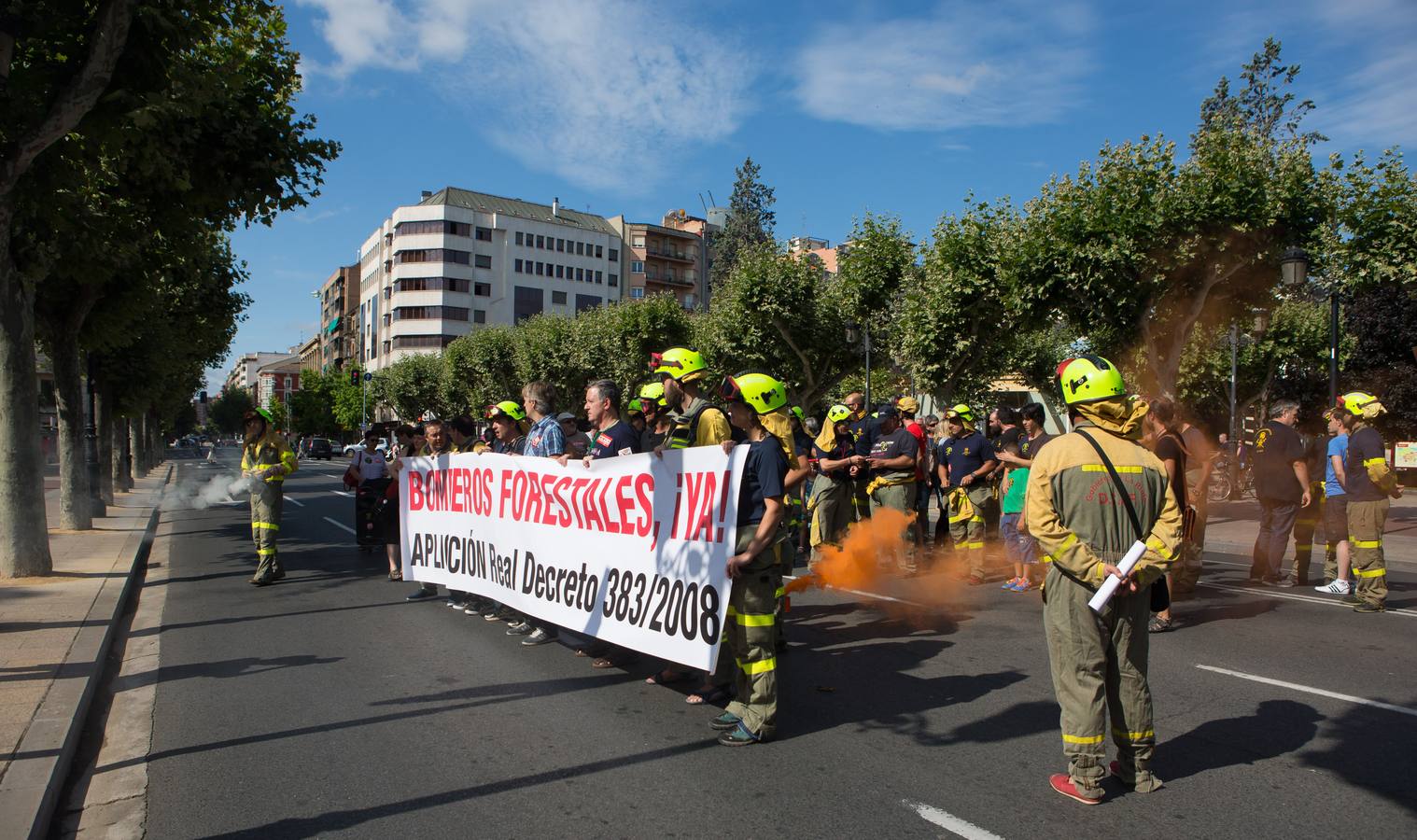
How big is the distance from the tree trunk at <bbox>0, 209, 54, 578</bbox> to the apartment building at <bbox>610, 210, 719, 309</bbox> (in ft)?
285

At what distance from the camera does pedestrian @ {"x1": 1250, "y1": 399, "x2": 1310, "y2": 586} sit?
29.6 feet

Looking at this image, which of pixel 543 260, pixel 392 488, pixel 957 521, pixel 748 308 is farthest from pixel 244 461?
pixel 543 260

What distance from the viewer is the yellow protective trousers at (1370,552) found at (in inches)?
319

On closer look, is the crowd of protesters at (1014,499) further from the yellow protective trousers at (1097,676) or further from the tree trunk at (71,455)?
the tree trunk at (71,455)

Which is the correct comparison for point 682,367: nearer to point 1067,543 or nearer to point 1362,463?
point 1067,543

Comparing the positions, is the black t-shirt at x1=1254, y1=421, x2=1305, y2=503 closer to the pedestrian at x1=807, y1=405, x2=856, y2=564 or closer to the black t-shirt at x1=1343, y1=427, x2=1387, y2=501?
the black t-shirt at x1=1343, y1=427, x2=1387, y2=501

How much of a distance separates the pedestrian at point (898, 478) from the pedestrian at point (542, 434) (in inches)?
150

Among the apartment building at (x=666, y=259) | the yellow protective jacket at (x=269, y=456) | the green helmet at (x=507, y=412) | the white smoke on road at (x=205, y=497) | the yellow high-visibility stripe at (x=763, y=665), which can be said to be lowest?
the white smoke on road at (x=205, y=497)

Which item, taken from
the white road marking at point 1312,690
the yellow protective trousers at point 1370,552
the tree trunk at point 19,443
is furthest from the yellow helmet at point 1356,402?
the tree trunk at point 19,443

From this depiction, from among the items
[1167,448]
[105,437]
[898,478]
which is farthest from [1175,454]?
[105,437]

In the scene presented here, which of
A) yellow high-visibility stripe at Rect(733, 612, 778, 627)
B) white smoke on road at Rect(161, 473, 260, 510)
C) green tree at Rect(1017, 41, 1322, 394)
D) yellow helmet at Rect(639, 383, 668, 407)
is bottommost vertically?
white smoke on road at Rect(161, 473, 260, 510)

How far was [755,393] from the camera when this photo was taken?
5309mm

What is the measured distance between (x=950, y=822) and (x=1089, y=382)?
1.99 metres

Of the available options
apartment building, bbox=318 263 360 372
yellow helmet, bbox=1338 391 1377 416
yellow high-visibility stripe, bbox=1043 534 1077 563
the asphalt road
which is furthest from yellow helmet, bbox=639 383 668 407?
apartment building, bbox=318 263 360 372
